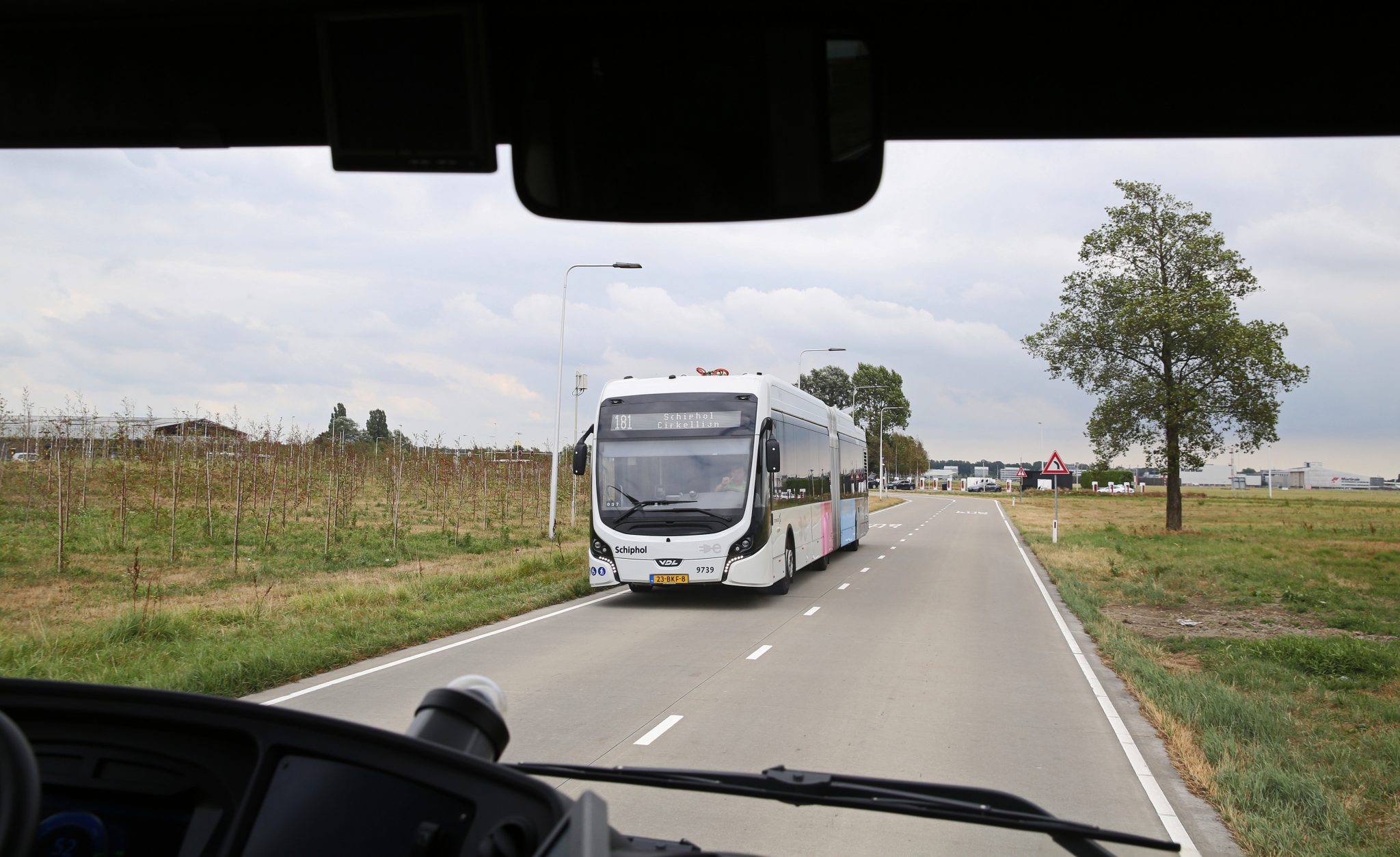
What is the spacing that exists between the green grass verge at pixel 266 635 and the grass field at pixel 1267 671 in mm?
7686

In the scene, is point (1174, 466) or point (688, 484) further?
point (1174, 466)

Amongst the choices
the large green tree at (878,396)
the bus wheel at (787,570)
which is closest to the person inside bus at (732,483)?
the bus wheel at (787,570)

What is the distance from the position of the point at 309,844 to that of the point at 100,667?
31.1ft

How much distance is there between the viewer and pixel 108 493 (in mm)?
28141

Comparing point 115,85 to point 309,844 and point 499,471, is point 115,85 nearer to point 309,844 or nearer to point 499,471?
point 309,844

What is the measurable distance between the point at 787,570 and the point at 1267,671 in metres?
8.23

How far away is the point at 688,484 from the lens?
1548cm

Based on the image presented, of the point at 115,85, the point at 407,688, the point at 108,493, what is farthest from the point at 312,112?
the point at 108,493

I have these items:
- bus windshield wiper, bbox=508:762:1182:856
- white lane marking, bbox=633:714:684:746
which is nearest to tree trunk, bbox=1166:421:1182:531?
white lane marking, bbox=633:714:684:746

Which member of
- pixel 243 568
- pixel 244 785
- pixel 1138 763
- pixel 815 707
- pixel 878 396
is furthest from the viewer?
pixel 878 396

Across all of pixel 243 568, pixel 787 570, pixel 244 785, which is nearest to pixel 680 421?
pixel 787 570

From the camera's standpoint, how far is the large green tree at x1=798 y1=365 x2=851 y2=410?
80.4m

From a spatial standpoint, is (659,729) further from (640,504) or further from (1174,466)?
(1174,466)

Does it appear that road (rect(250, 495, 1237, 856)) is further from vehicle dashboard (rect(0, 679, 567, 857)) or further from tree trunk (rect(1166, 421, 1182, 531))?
tree trunk (rect(1166, 421, 1182, 531))
